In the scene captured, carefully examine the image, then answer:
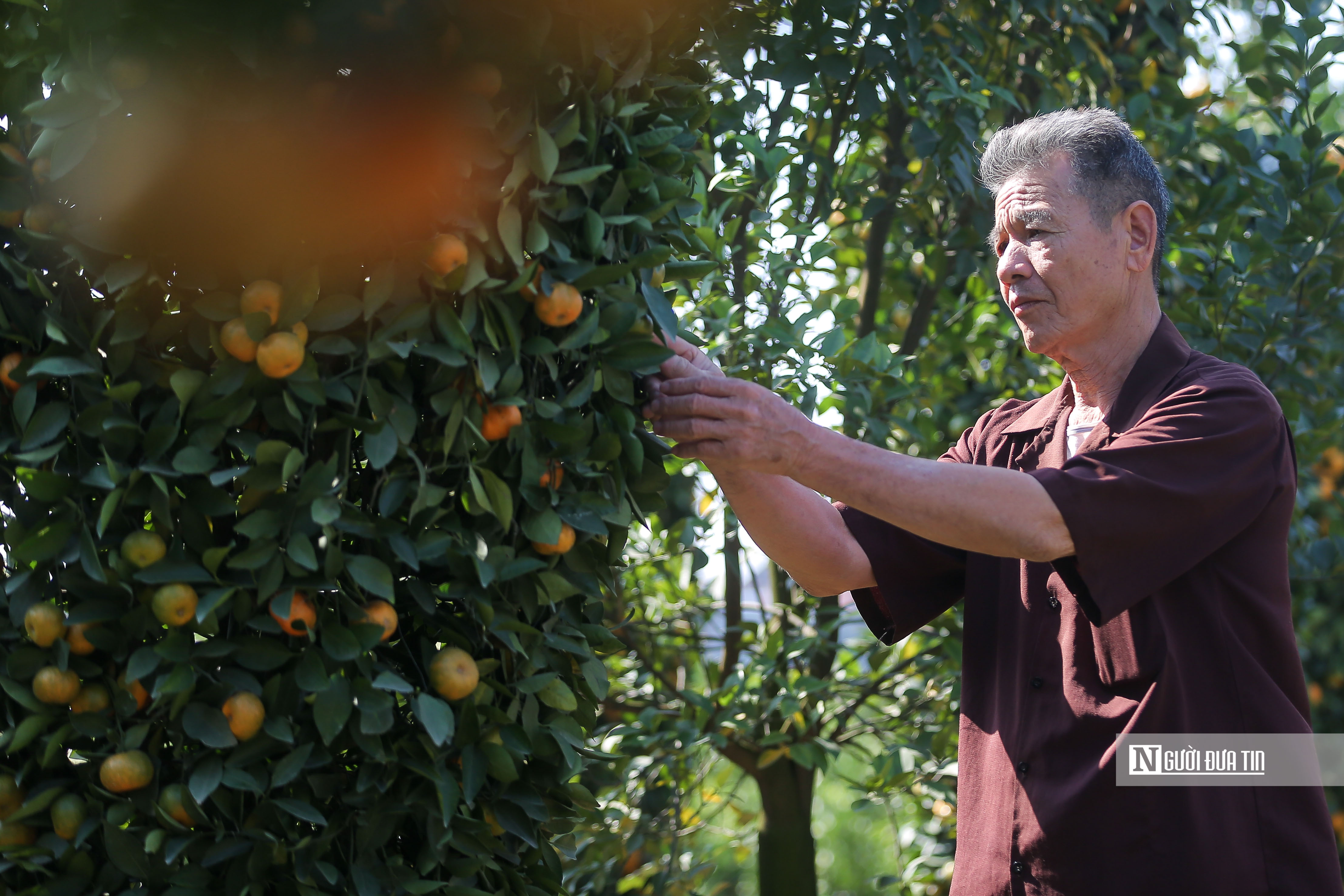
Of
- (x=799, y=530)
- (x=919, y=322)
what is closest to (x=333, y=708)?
(x=799, y=530)

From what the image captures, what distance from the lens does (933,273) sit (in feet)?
8.76

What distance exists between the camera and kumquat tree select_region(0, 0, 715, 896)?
1041mm

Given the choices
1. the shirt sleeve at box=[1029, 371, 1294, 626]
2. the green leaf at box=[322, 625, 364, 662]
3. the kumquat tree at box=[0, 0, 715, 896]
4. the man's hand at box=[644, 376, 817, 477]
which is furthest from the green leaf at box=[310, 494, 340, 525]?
the shirt sleeve at box=[1029, 371, 1294, 626]

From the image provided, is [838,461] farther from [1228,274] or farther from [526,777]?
[1228,274]

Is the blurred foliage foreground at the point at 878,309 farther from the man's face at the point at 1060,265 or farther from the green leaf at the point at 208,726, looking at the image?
the green leaf at the point at 208,726

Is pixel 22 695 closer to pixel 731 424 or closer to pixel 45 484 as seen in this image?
pixel 45 484

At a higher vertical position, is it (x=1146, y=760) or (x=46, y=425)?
(x=46, y=425)

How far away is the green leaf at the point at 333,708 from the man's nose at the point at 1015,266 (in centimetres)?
120

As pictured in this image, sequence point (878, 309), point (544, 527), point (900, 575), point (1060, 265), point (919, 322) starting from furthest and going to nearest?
point (878, 309), point (919, 322), point (900, 575), point (1060, 265), point (544, 527)

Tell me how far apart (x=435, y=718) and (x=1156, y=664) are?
1.00 m

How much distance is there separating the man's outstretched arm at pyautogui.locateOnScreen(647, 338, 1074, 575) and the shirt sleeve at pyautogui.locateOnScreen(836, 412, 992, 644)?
355mm

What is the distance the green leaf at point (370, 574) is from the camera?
1.04 m

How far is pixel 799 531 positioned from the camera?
176 cm

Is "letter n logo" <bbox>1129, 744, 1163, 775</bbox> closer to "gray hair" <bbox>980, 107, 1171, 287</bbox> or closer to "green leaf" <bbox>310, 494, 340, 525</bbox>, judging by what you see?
"gray hair" <bbox>980, 107, 1171, 287</bbox>
